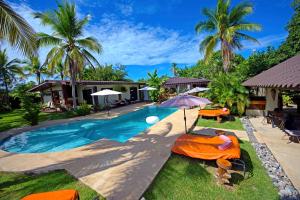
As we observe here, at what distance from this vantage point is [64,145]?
10.6 metres

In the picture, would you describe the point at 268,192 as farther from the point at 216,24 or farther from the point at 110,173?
the point at 216,24

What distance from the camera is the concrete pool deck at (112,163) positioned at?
4.85m

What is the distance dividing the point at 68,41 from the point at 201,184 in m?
16.8

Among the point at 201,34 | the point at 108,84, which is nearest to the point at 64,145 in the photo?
the point at 108,84

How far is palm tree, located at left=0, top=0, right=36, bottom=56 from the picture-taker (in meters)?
5.63

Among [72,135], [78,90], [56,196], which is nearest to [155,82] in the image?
[78,90]

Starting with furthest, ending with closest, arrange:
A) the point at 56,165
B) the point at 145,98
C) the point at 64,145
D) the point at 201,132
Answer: the point at 145,98 → the point at 64,145 → the point at 201,132 → the point at 56,165

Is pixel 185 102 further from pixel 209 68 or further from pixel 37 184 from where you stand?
pixel 209 68

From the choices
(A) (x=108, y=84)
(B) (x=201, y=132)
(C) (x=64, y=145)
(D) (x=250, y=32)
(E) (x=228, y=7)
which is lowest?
(C) (x=64, y=145)

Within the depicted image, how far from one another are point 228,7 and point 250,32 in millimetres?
3458

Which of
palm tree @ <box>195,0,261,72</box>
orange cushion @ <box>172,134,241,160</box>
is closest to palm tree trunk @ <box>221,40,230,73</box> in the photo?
palm tree @ <box>195,0,261,72</box>

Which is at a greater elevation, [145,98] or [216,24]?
[216,24]

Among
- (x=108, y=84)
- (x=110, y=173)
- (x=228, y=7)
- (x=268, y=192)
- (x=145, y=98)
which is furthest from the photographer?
(x=145, y=98)

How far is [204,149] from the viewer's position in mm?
6340
